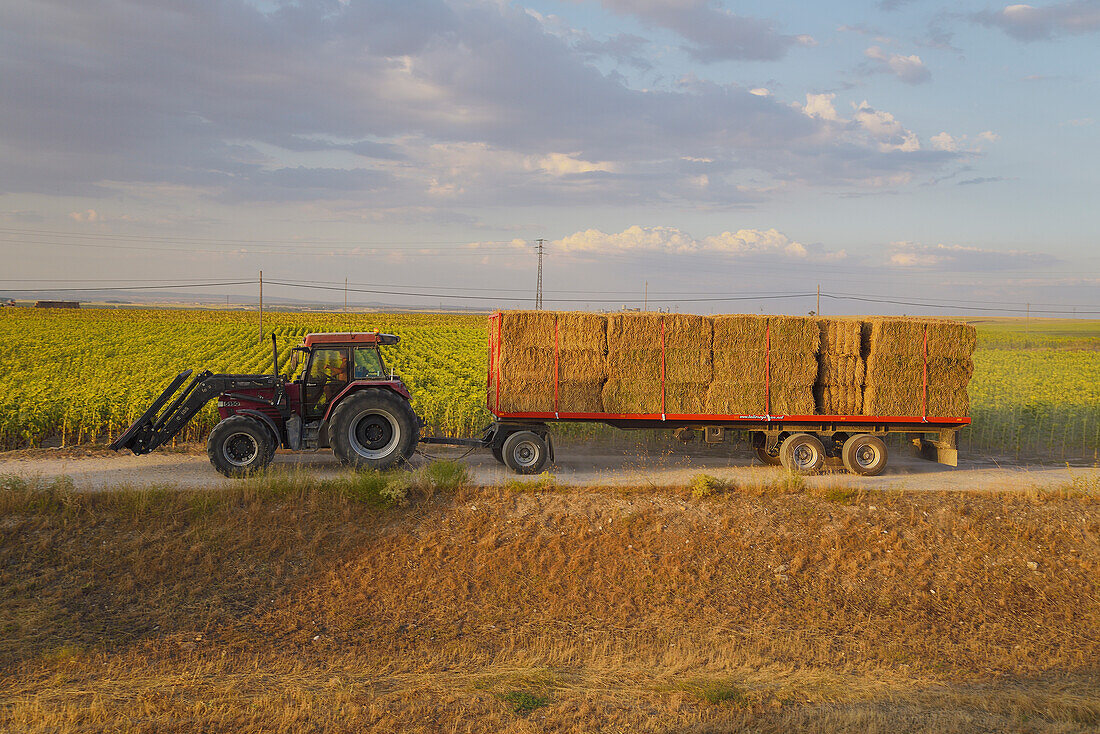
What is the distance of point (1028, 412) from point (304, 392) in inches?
754

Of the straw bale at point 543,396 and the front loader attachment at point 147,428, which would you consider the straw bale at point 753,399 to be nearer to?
the straw bale at point 543,396

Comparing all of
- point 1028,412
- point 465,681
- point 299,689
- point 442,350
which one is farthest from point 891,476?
point 442,350

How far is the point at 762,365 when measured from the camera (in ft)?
48.1

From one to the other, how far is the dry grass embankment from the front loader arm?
1.95 meters

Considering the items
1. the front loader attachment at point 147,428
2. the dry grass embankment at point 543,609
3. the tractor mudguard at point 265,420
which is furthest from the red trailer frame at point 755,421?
the front loader attachment at point 147,428

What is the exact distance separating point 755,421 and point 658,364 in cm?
223

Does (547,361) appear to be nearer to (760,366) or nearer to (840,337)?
(760,366)

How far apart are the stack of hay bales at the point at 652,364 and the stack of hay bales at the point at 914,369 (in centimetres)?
341

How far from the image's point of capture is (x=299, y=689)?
284 inches

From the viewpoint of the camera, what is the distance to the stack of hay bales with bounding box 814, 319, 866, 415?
48.7 feet

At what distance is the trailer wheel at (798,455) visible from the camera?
48.7 ft

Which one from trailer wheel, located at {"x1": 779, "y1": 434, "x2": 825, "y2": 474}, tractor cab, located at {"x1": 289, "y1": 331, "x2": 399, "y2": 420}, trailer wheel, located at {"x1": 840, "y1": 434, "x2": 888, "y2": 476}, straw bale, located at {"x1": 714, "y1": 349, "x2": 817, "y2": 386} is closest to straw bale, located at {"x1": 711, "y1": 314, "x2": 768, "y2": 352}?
straw bale, located at {"x1": 714, "y1": 349, "x2": 817, "y2": 386}

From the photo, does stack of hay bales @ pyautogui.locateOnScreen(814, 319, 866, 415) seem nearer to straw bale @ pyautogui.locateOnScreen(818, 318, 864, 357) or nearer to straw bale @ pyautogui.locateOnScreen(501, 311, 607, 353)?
straw bale @ pyautogui.locateOnScreen(818, 318, 864, 357)

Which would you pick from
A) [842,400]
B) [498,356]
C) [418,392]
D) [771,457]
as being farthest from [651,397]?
[418,392]
